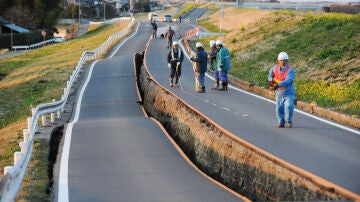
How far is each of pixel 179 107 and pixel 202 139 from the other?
3.63 metres

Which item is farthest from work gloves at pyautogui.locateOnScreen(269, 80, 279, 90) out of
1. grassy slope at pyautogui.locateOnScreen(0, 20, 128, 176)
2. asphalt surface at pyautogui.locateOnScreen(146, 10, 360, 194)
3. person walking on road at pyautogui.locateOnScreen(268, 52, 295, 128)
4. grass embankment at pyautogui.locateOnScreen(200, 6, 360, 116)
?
grassy slope at pyautogui.locateOnScreen(0, 20, 128, 176)

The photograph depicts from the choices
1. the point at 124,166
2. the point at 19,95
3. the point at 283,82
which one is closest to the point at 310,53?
the point at 283,82

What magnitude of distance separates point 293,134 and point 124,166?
12.5 ft

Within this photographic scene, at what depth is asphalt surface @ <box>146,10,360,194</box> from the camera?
961 cm

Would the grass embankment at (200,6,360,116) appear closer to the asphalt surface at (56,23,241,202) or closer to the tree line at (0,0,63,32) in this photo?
the asphalt surface at (56,23,241,202)

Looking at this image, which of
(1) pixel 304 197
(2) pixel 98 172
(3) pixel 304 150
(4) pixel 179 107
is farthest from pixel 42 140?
(1) pixel 304 197

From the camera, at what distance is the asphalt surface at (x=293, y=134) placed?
9609mm

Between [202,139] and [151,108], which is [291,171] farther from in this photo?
[151,108]

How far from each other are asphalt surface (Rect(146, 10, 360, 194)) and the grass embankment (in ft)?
6.36

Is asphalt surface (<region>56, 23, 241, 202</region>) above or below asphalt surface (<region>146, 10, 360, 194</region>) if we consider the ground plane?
below

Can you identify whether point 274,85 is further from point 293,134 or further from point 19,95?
point 19,95

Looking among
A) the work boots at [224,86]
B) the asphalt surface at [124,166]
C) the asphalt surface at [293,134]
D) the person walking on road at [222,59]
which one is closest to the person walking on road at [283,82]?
the asphalt surface at [293,134]

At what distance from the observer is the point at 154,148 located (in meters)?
13.0

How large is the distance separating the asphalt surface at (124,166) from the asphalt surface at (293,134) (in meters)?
1.53
